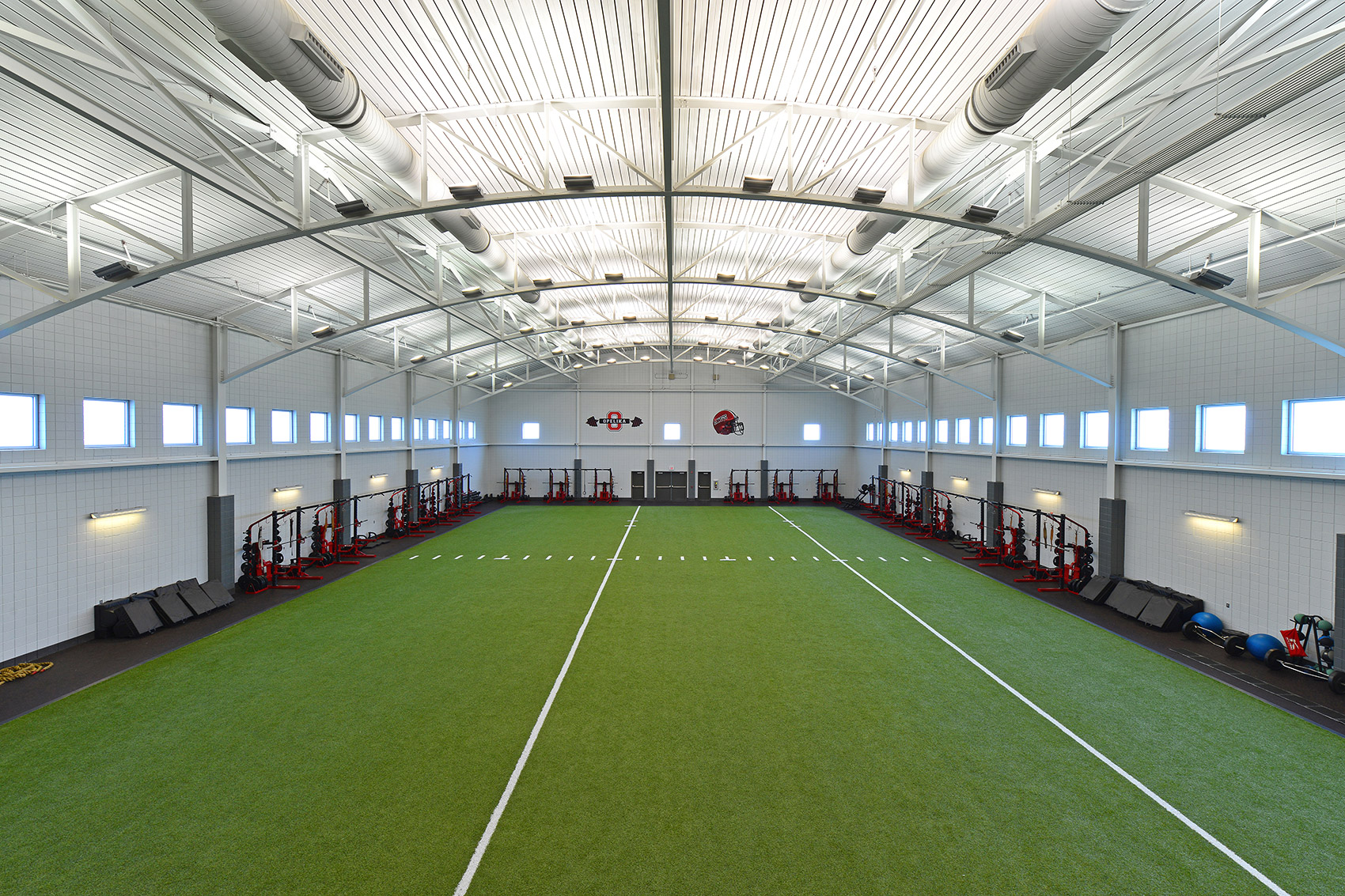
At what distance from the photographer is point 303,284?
37.7 feet

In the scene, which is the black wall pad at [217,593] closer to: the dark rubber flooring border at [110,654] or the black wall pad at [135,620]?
the dark rubber flooring border at [110,654]

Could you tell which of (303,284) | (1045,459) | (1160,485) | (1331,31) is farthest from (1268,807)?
(303,284)

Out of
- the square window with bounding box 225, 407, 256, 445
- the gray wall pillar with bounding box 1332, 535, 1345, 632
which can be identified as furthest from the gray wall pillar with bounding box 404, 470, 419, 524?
the gray wall pillar with bounding box 1332, 535, 1345, 632

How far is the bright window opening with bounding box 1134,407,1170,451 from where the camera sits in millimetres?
10453

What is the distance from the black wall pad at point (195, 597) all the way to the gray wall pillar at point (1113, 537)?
18.8m

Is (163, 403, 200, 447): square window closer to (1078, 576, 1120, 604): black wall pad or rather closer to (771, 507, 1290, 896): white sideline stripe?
(771, 507, 1290, 896): white sideline stripe

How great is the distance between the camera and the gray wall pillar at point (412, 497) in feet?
66.4

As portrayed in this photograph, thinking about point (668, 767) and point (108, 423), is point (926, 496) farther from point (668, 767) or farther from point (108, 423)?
point (108, 423)

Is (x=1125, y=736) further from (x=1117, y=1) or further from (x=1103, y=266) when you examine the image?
(x=1103, y=266)

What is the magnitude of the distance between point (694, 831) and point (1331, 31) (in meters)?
8.66

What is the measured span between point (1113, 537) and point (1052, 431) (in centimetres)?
355

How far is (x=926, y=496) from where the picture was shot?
2066cm

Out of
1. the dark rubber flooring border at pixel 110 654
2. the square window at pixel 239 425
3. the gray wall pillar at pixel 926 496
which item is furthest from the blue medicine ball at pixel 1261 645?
the square window at pixel 239 425

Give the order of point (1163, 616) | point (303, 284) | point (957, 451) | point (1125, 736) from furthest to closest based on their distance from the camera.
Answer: point (957, 451) → point (303, 284) → point (1163, 616) → point (1125, 736)
